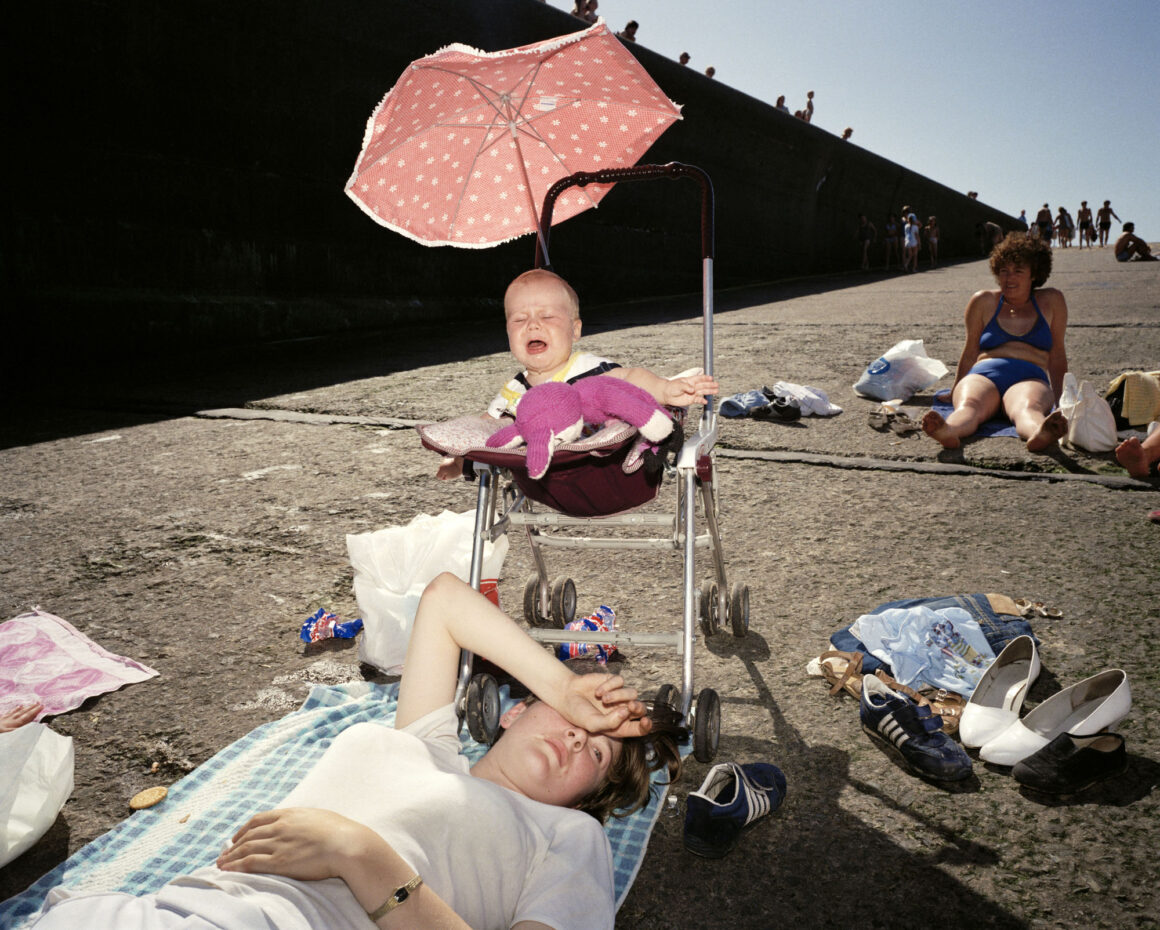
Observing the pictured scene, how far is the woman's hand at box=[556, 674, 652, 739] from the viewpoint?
1922mm

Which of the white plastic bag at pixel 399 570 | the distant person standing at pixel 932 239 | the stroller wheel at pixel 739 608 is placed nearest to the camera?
the white plastic bag at pixel 399 570

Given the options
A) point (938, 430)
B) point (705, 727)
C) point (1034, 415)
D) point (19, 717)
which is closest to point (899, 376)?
point (1034, 415)

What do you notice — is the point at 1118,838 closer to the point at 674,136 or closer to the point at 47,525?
the point at 47,525

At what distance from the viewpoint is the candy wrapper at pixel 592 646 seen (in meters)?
3.00

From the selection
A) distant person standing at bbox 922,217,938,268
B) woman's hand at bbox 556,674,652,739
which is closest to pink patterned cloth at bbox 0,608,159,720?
woman's hand at bbox 556,674,652,739

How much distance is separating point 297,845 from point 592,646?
160cm

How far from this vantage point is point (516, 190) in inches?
131

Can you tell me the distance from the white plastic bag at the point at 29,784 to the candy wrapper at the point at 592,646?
1513mm

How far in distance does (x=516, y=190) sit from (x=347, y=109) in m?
7.94

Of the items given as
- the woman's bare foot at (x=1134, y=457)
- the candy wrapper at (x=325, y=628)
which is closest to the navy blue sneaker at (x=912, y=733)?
the candy wrapper at (x=325, y=628)

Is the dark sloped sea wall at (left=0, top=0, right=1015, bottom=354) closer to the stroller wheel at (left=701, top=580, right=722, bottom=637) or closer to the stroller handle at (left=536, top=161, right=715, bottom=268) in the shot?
the stroller handle at (left=536, top=161, right=715, bottom=268)

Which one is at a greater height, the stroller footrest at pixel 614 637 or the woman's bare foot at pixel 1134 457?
the woman's bare foot at pixel 1134 457

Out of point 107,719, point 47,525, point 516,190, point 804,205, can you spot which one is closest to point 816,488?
point 516,190

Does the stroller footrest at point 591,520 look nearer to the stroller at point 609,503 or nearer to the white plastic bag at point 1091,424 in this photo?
the stroller at point 609,503
